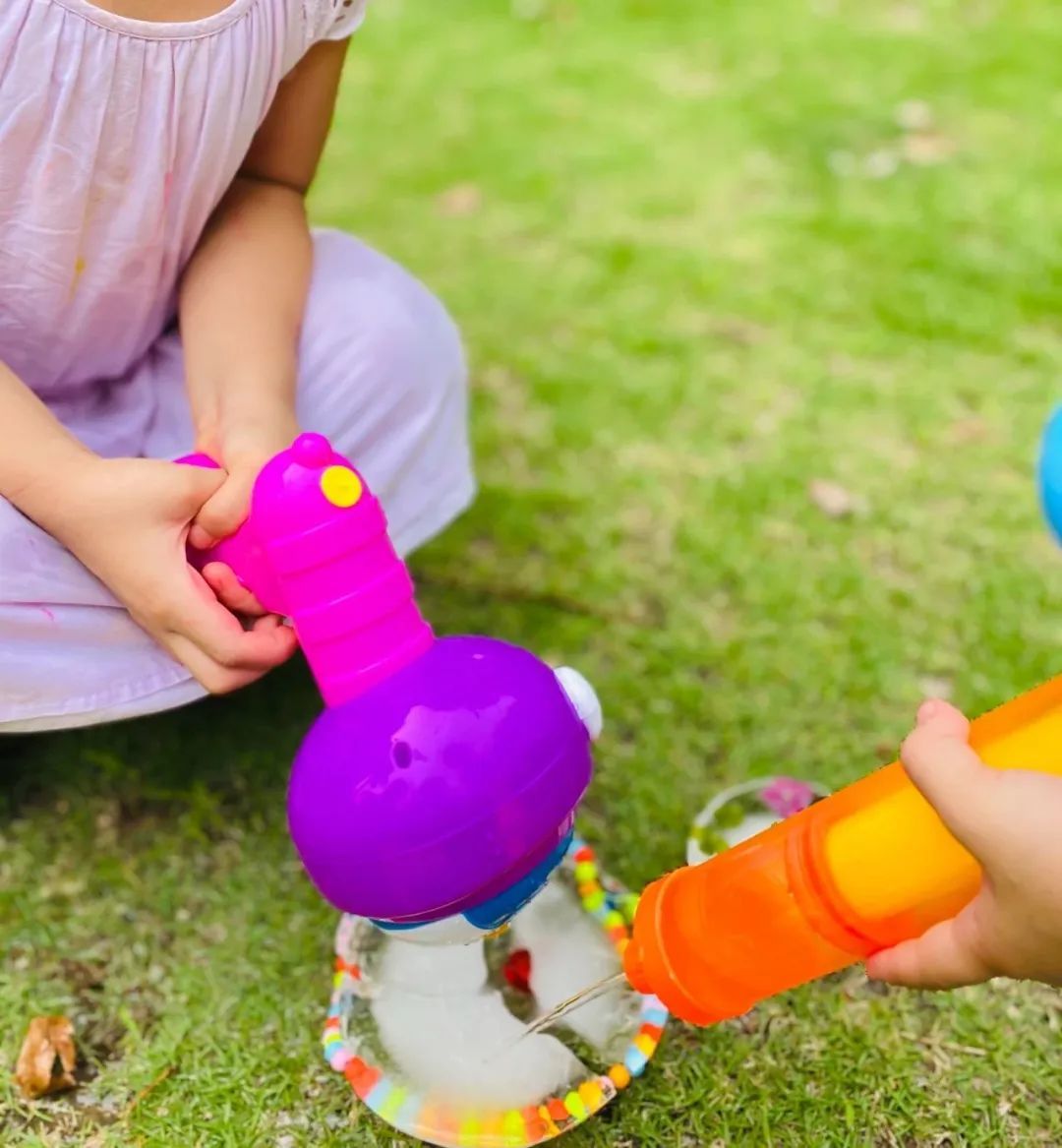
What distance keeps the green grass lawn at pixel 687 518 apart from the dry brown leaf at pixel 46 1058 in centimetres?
2

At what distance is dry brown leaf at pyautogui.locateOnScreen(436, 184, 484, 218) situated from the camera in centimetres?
205

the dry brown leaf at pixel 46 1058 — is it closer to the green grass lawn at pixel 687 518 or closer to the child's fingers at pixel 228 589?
the green grass lawn at pixel 687 518

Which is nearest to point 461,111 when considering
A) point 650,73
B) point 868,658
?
point 650,73

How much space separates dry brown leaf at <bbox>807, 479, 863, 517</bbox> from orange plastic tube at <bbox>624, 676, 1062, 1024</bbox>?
0.73 metres

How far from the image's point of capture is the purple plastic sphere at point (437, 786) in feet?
2.38

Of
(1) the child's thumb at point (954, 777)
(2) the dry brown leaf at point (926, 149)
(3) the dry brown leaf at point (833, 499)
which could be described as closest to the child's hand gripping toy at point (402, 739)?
(1) the child's thumb at point (954, 777)

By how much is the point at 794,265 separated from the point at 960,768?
1.35 m

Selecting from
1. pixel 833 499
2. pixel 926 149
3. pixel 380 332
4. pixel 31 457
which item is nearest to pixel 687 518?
pixel 833 499

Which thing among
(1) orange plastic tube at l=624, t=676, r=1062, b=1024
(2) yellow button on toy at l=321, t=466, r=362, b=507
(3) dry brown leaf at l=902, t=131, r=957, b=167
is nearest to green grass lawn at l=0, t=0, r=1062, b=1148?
(3) dry brown leaf at l=902, t=131, r=957, b=167

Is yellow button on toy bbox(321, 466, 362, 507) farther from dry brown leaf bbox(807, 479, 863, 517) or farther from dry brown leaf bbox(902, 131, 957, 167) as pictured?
dry brown leaf bbox(902, 131, 957, 167)

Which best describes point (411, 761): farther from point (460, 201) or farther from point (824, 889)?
point (460, 201)

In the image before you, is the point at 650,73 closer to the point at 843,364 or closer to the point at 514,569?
the point at 843,364

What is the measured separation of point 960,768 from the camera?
65 centimetres

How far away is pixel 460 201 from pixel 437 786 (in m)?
1.55
